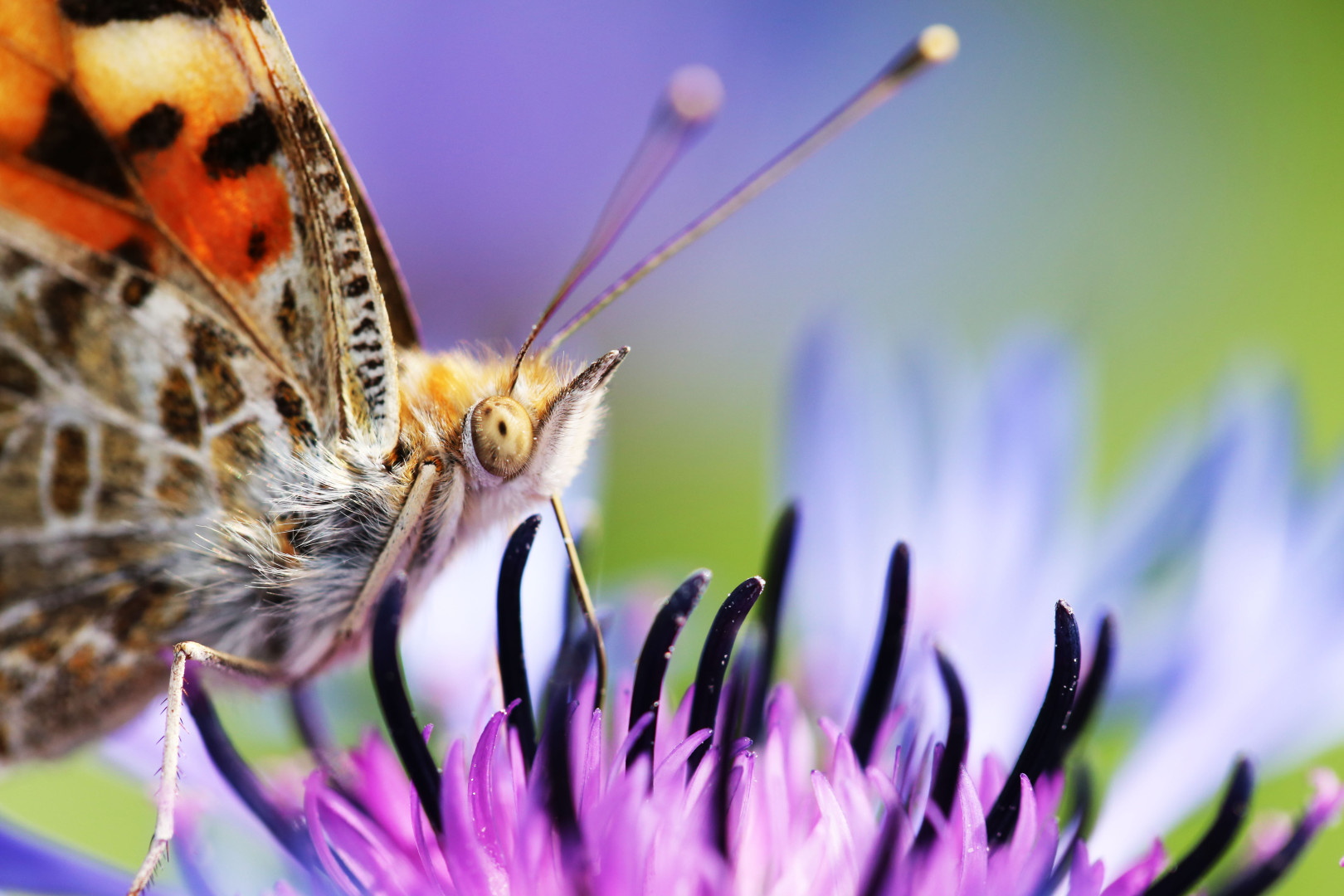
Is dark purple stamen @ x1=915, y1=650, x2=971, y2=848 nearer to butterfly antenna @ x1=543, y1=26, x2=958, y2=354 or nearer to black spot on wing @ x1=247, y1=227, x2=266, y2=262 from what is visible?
butterfly antenna @ x1=543, y1=26, x2=958, y2=354

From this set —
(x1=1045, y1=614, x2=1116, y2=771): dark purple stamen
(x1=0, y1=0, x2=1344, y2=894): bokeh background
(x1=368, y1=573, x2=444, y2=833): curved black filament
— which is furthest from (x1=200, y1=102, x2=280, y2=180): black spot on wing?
(x1=0, y1=0, x2=1344, y2=894): bokeh background

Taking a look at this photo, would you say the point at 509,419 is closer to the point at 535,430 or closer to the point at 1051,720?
the point at 535,430

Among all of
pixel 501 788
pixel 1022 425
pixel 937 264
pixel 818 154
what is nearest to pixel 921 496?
pixel 1022 425

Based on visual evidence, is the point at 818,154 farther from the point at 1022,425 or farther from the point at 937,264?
the point at 1022,425

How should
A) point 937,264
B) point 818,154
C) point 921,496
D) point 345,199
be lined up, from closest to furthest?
1. point 345,199
2. point 921,496
3. point 937,264
4. point 818,154

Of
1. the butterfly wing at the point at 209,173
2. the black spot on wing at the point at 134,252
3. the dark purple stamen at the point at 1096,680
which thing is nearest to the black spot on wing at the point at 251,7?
the butterfly wing at the point at 209,173

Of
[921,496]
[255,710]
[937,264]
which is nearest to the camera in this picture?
[255,710]

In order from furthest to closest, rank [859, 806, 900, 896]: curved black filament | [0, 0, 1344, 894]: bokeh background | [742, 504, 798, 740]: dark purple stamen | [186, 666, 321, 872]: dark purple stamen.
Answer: [0, 0, 1344, 894]: bokeh background < [742, 504, 798, 740]: dark purple stamen < [186, 666, 321, 872]: dark purple stamen < [859, 806, 900, 896]: curved black filament

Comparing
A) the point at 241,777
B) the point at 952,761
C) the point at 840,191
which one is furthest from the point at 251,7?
the point at 840,191

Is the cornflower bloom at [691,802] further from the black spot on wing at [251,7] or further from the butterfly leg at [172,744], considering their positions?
the black spot on wing at [251,7]
